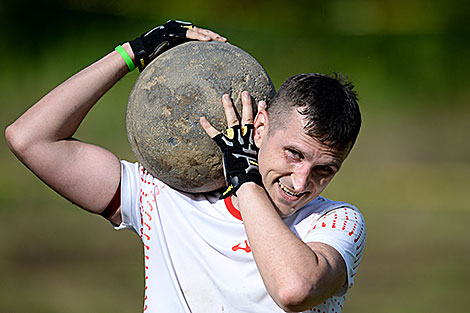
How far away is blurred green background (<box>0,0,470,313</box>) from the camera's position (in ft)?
28.4

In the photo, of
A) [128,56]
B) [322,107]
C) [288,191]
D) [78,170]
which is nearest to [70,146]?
[78,170]

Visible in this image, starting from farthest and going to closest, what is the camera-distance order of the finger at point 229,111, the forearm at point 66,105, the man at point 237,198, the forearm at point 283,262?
1. the forearm at point 66,105
2. the finger at point 229,111
3. the man at point 237,198
4. the forearm at point 283,262

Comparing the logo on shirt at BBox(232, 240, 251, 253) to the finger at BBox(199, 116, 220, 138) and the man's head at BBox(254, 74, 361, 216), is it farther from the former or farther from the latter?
the finger at BBox(199, 116, 220, 138)

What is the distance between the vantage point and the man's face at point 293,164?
2.92 m

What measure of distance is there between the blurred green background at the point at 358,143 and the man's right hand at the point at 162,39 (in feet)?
15.9

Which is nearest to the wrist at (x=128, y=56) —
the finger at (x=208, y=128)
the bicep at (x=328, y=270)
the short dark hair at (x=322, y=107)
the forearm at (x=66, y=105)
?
the forearm at (x=66, y=105)

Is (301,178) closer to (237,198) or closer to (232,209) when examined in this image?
(237,198)

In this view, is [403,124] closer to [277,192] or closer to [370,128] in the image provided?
[370,128]

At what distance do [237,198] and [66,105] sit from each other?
3.38ft

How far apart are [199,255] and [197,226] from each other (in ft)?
0.48

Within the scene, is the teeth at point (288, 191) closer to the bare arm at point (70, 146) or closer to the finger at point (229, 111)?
the finger at point (229, 111)

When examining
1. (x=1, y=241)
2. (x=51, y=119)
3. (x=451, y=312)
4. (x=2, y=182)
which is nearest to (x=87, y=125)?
(x=2, y=182)

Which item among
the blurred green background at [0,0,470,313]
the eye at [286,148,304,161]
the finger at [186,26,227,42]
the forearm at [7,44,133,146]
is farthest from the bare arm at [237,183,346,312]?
the blurred green background at [0,0,470,313]

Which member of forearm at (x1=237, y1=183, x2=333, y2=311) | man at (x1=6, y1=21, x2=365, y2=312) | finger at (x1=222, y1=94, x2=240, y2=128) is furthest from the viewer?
finger at (x1=222, y1=94, x2=240, y2=128)
